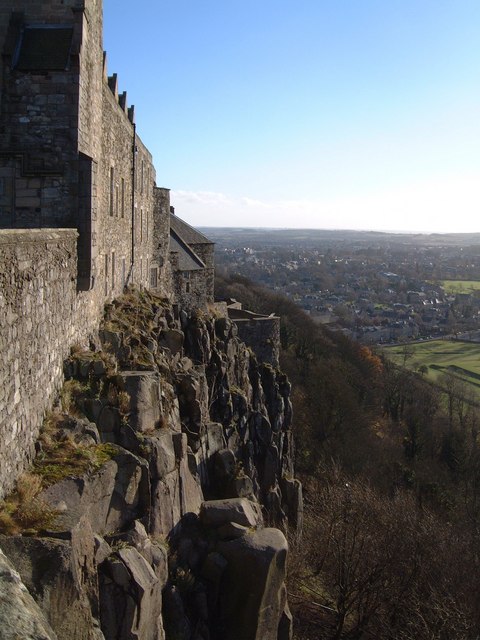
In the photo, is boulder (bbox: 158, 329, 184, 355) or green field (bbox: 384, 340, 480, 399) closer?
boulder (bbox: 158, 329, 184, 355)

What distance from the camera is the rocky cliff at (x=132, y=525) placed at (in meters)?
7.01

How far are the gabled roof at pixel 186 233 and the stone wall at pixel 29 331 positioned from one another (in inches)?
934

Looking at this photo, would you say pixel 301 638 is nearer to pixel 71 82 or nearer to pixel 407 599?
pixel 407 599

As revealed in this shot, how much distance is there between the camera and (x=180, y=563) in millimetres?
10609

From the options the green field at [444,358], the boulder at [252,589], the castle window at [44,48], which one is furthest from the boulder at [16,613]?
the green field at [444,358]

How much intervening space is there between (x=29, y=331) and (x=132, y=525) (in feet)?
11.3

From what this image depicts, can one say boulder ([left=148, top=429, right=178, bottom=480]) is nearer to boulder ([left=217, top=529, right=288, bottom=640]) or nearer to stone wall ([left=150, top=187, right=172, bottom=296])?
boulder ([left=217, top=529, right=288, bottom=640])

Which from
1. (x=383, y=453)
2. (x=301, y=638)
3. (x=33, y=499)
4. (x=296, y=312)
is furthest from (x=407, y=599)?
(x=296, y=312)

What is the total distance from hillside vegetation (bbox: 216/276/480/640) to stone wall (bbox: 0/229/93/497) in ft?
31.3

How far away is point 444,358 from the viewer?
85812 mm

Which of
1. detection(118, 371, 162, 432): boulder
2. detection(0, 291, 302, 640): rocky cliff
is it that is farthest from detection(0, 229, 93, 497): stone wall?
detection(118, 371, 162, 432): boulder

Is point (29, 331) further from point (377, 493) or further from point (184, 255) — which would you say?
point (184, 255)

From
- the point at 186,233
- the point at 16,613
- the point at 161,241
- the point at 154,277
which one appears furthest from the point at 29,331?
the point at 186,233

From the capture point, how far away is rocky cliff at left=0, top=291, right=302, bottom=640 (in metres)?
7.01
